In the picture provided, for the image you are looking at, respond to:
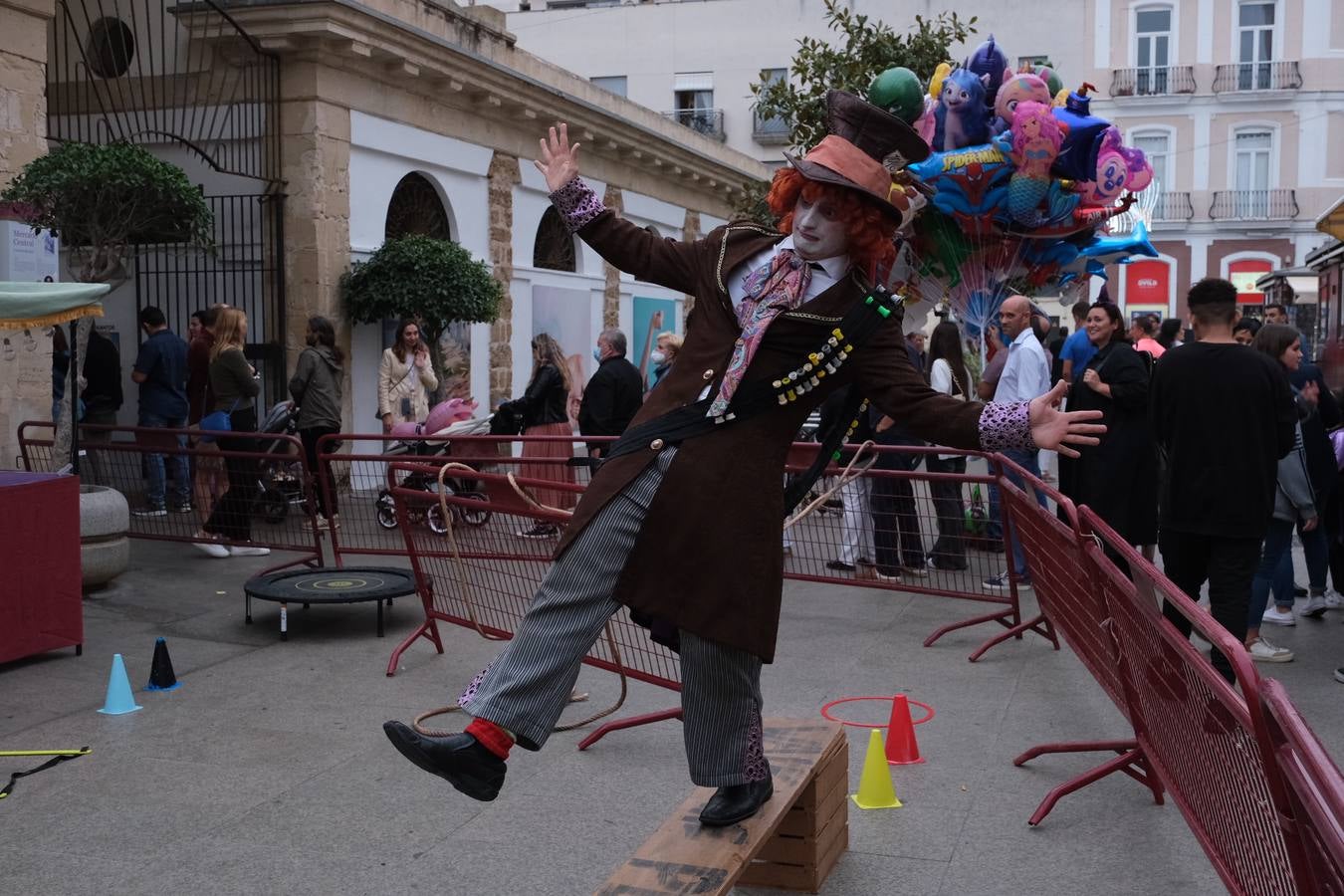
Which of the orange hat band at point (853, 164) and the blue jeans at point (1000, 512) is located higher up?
the orange hat band at point (853, 164)

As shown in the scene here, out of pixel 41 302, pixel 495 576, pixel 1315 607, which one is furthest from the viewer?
pixel 1315 607

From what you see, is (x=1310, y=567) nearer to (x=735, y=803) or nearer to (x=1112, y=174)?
(x=1112, y=174)

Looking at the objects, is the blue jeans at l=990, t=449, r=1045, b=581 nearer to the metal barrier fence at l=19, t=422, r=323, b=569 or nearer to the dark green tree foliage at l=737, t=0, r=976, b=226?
the metal barrier fence at l=19, t=422, r=323, b=569

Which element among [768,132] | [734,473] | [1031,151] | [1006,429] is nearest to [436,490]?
[1031,151]

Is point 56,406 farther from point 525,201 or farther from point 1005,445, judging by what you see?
point 1005,445

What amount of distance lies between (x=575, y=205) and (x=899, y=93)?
602cm

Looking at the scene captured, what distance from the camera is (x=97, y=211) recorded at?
8219 millimetres

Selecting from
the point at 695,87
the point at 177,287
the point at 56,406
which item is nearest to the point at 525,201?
the point at 177,287

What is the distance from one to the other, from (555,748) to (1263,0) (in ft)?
122

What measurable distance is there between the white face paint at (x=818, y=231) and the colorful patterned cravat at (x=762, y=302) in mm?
43

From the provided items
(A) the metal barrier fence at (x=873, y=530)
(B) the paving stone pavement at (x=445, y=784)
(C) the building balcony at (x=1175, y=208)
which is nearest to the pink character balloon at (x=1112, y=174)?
(A) the metal barrier fence at (x=873, y=530)

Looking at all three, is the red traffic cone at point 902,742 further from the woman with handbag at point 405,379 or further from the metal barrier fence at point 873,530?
the woman with handbag at point 405,379

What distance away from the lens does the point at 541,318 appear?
16.8 m

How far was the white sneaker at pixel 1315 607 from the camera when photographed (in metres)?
7.74
